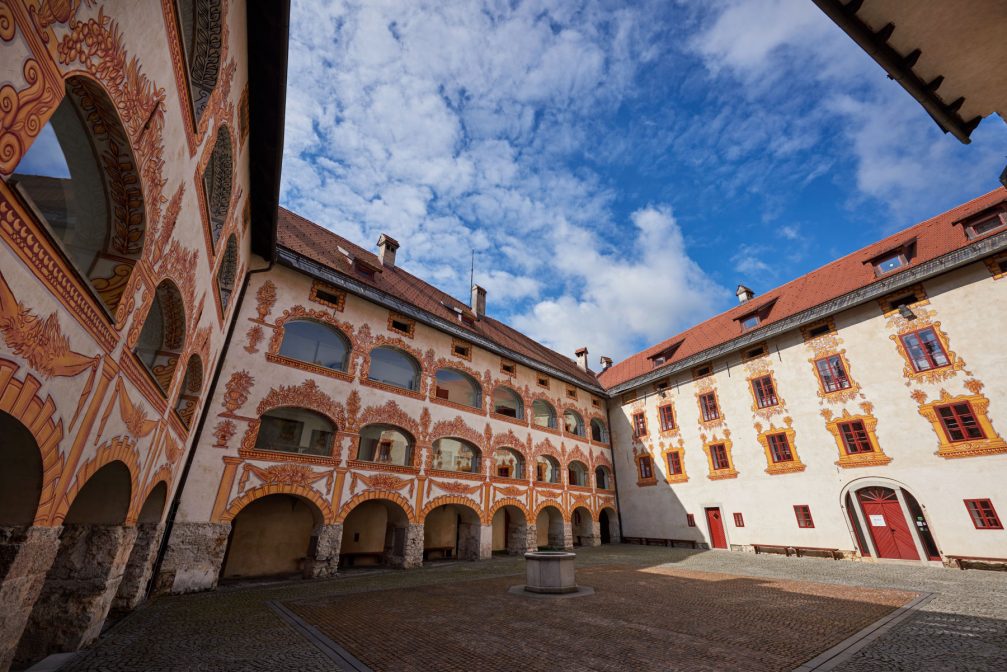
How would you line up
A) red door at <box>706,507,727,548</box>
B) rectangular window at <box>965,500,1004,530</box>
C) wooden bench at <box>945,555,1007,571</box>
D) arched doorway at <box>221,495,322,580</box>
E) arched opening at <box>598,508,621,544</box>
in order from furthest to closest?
1. arched opening at <box>598,508,621,544</box>
2. red door at <box>706,507,727,548</box>
3. arched doorway at <box>221,495,322,580</box>
4. rectangular window at <box>965,500,1004,530</box>
5. wooden bench at <box>945,555,1007,571</box>

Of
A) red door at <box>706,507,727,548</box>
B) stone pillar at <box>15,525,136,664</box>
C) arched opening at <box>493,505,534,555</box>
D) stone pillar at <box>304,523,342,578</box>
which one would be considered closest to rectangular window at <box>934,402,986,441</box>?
red door at <box>706,507,727,548</box>

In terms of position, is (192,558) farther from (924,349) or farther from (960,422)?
(924,349)

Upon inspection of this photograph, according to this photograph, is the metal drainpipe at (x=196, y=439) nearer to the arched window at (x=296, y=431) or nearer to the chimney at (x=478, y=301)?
the arched window at (x=296, y=431)

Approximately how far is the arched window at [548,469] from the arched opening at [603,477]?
13.0 feet

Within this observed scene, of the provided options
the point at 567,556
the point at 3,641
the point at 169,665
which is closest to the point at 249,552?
the point at 169,665

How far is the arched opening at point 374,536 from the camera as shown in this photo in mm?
14688

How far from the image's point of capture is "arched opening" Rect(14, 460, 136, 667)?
17.9 ft

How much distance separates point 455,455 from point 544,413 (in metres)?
6.91

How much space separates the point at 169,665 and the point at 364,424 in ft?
29.8

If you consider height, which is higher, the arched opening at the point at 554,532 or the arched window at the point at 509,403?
the arched window at the point at 509,403

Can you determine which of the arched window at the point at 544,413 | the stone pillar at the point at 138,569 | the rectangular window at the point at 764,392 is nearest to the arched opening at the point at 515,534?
the arched window at the point at 544,413

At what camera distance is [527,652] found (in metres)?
5.48

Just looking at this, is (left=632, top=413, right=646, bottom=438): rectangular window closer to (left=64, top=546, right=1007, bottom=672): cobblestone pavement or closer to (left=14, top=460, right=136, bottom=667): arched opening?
(left=64, top=546, right=1007, bottom=672): cobblestone pavement

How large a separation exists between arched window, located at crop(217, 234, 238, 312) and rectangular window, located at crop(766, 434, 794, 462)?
21.6 metres
